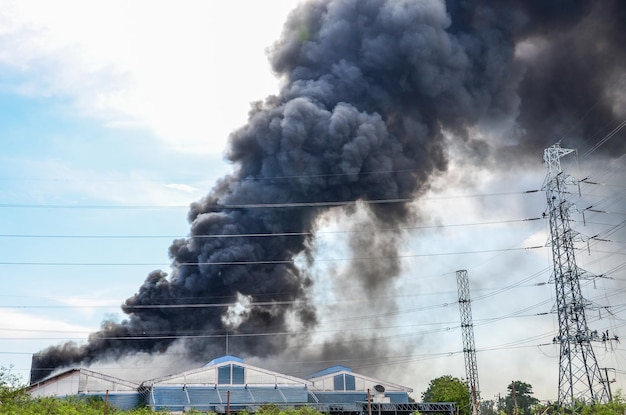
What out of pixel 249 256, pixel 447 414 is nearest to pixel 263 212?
pixel 249 256

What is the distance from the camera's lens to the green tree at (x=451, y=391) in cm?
7094

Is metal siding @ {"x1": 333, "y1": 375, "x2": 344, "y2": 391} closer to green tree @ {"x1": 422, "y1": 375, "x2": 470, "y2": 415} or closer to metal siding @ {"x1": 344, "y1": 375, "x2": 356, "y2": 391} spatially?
metal siding @ {"x1": 344, "y1": 375, "x2": 356, "y2": 391}

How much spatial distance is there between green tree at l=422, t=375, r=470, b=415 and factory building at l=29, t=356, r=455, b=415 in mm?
16625

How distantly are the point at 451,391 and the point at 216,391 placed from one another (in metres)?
32.1

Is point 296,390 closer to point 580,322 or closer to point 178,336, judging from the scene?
point 178,336

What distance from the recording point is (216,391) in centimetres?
5250

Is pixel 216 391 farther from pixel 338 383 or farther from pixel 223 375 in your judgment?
pixel 338 383

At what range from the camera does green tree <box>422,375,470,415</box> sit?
70938 millimetres

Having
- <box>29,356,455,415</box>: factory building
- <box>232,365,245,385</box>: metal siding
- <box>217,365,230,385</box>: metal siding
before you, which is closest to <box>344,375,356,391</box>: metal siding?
<box>29,356,455,415</box>: factory building

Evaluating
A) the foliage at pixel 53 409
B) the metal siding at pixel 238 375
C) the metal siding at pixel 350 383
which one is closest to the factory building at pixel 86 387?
the foliage at pixel 53 409

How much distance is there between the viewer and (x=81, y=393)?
53781mm

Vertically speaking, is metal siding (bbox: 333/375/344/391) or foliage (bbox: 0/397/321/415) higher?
metal siding (bbox: 333/375/344/391)

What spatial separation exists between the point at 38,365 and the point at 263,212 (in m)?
28.5

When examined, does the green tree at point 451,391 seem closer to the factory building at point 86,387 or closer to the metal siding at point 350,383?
the metal siding at point 350,383
